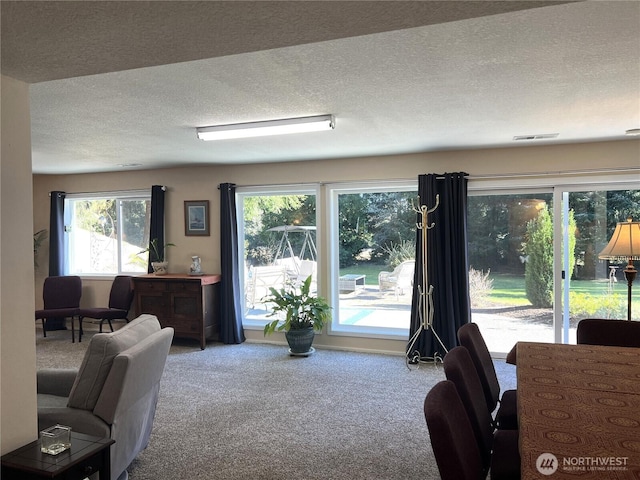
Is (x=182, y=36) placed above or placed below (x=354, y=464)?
above

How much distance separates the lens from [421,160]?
5.05 meters

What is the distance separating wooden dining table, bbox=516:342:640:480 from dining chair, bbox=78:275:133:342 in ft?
16.7

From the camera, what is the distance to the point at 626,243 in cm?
323

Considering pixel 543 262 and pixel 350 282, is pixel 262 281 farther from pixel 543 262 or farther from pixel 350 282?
pixel 543 262

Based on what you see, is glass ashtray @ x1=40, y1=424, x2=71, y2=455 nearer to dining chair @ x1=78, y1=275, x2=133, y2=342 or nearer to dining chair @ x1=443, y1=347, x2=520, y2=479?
dining chair @ x1=443, y1=347, x2=520, y2=479

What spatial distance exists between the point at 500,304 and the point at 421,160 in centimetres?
184

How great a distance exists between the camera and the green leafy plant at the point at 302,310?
5164 millimetres

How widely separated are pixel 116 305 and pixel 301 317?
267 cm

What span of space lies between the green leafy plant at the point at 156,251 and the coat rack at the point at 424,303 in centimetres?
344

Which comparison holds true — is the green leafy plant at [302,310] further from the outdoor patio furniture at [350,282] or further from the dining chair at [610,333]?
the dining chair at [610,333]

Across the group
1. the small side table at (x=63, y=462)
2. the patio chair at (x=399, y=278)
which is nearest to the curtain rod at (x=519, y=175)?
A: the patio chair at (x=399, y=278)

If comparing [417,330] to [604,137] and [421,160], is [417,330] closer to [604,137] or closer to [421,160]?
[421,160]

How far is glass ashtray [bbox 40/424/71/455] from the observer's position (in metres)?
1.86

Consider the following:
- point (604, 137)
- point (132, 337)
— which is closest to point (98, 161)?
point (132, 337)
